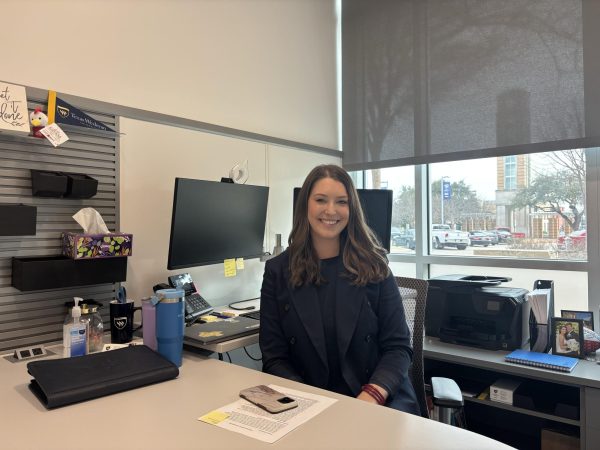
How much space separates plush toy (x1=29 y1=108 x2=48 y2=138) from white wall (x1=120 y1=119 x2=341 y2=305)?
0.38 m

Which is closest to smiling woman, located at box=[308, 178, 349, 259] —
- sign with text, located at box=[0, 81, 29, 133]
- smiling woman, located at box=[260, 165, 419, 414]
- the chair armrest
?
smiling woman, located at box=[260, 165, 419, 414]

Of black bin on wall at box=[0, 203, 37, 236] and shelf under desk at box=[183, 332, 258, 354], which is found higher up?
black bin on wall at box=[0, 203, 37, 236]

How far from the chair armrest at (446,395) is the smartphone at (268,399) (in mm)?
695

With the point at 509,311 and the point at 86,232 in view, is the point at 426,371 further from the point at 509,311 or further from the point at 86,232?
the point at 86,232

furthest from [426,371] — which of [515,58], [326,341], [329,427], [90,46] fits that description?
[90,46]

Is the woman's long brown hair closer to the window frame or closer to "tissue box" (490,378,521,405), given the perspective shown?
"tissue box" (490,378,521,405)

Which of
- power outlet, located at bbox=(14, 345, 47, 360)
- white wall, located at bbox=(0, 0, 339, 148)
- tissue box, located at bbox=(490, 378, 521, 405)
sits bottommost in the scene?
tissue box, located at bbox=(490, 378, 521, 405)

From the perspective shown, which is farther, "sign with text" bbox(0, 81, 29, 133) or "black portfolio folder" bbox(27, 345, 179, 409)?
"sign with text" bbox(0, 81, 29, 133)

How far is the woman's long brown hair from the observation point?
1724mm

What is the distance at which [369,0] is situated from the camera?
10.6 ft

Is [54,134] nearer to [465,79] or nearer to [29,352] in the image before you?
[29,352]

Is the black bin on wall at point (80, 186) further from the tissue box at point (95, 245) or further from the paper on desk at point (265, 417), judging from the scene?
the paper on desk at point (265, 417)

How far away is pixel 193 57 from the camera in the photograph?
94.9 inches

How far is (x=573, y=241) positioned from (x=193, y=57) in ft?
7.77
